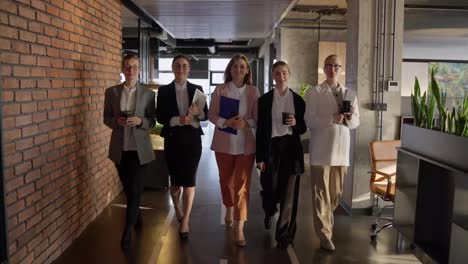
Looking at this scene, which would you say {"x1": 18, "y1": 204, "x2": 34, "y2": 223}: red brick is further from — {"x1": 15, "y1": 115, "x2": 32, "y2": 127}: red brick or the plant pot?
the plant pot

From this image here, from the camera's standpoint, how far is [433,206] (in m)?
3.27

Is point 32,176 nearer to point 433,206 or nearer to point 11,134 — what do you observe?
point 11,134

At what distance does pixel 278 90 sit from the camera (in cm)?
372

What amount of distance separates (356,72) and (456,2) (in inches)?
136

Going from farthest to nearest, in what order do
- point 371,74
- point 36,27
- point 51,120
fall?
point 371,74
point 51,120
point 36,27

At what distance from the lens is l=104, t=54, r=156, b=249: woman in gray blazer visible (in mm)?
3805

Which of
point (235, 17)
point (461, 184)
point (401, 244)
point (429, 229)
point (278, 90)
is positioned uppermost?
point (235, 17)

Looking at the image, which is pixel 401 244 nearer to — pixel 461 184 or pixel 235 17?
pixel 461 184

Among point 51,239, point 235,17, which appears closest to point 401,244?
point 51,239

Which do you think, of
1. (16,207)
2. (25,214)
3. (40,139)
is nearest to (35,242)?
(25,214)

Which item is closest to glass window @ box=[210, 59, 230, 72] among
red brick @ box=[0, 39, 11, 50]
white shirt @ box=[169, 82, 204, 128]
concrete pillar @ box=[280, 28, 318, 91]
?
concrete pillar @ box=[280, 28, 318, 91]

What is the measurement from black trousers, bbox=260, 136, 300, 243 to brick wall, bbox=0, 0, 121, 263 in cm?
176

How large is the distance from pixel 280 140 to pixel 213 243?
1160 millimetres

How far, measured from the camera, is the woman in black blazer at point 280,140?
3645mm
